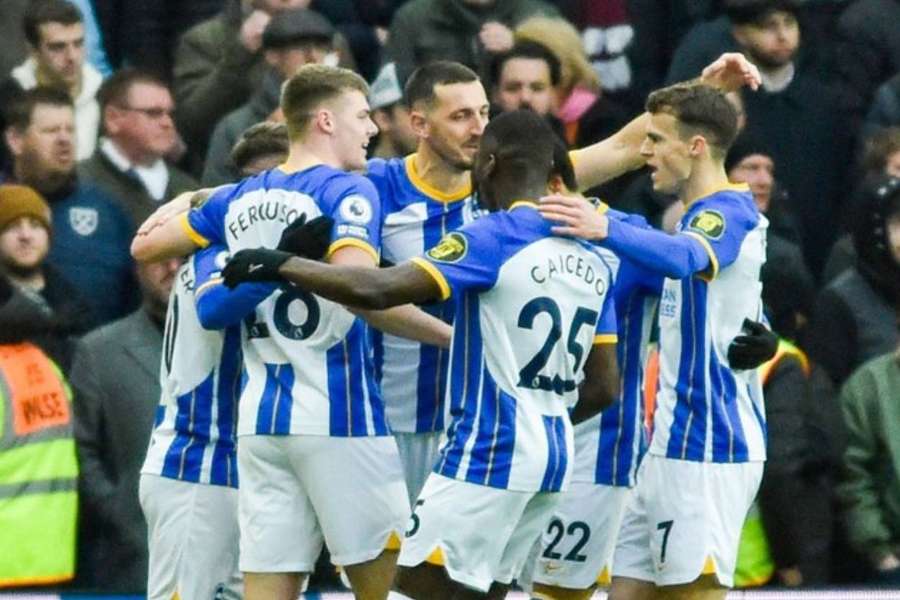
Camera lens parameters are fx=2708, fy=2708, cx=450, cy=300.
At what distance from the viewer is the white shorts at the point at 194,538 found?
889 centimetres

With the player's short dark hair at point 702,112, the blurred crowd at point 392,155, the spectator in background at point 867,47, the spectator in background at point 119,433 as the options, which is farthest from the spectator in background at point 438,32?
the player's short dark hair at point 702,112

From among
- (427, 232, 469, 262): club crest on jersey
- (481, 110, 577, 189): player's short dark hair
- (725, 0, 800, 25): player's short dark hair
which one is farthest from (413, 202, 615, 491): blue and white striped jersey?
(725, 0, 800, 25): player's short dark hair

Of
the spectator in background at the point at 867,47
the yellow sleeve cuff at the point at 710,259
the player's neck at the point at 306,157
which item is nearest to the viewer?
the player's neck at the point at 306,157

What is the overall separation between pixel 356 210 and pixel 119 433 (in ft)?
8.59

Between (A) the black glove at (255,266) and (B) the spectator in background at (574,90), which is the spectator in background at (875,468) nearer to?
(B) the spectator in background at (574,90)

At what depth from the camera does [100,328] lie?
10.8 m

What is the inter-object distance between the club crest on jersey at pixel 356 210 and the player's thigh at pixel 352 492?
699 millimetres

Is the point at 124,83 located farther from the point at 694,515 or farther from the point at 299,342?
the point at 694,515

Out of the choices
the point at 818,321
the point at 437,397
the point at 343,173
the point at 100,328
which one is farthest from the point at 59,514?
the point at 818,321

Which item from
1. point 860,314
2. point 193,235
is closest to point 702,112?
point 193,235

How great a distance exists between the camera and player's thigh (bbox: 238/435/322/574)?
8.49 metres

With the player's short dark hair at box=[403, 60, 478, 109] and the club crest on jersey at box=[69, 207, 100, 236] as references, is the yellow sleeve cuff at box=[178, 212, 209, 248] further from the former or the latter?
the club crest on jersey at box=[69, 207, 100, 236]

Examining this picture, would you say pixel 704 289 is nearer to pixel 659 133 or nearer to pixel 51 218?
pixel 659 133

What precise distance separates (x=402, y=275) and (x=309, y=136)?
0.90m
